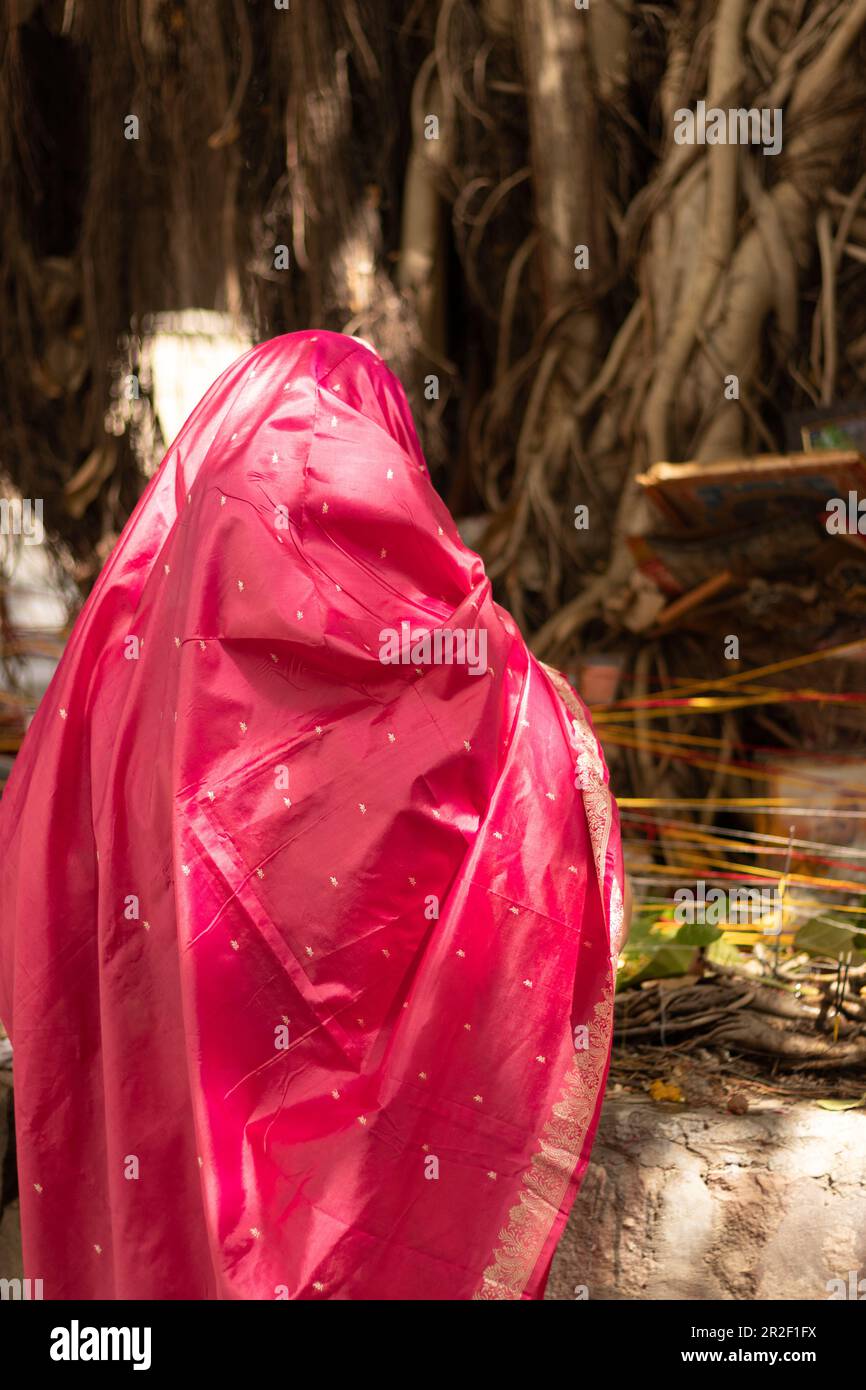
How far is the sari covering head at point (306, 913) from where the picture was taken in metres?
1.47

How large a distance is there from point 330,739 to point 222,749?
0.39 ft

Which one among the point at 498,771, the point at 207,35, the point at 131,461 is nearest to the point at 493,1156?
the point at 498,771

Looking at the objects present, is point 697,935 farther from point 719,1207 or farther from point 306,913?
point 306,913

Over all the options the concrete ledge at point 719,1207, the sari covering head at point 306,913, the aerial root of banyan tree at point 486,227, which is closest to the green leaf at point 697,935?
the concrete ledge at point 719,1207

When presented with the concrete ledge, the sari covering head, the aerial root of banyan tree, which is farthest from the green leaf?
the aerial root of banyan tree

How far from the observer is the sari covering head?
147cm

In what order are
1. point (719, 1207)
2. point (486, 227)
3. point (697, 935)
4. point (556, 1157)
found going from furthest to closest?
1. point (486, 227)
2. point (697, 935)
3. point (719, 1207)
4. point (556, 1157)

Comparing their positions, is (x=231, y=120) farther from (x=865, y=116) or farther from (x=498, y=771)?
(x=498, y=771)

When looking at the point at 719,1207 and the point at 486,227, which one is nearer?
the point at 719,1207

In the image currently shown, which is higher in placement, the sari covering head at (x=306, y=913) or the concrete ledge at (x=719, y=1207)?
the sari covering head at (x=306, y=913)

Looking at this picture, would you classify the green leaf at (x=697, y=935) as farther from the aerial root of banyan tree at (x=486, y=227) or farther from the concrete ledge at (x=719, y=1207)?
the aerial root of banyan tree at (x=486, y=227)

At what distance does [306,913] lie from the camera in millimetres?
1526

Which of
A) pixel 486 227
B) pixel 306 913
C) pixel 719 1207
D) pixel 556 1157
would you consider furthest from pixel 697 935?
pixel 486 227

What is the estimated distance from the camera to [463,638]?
1.60 metres
